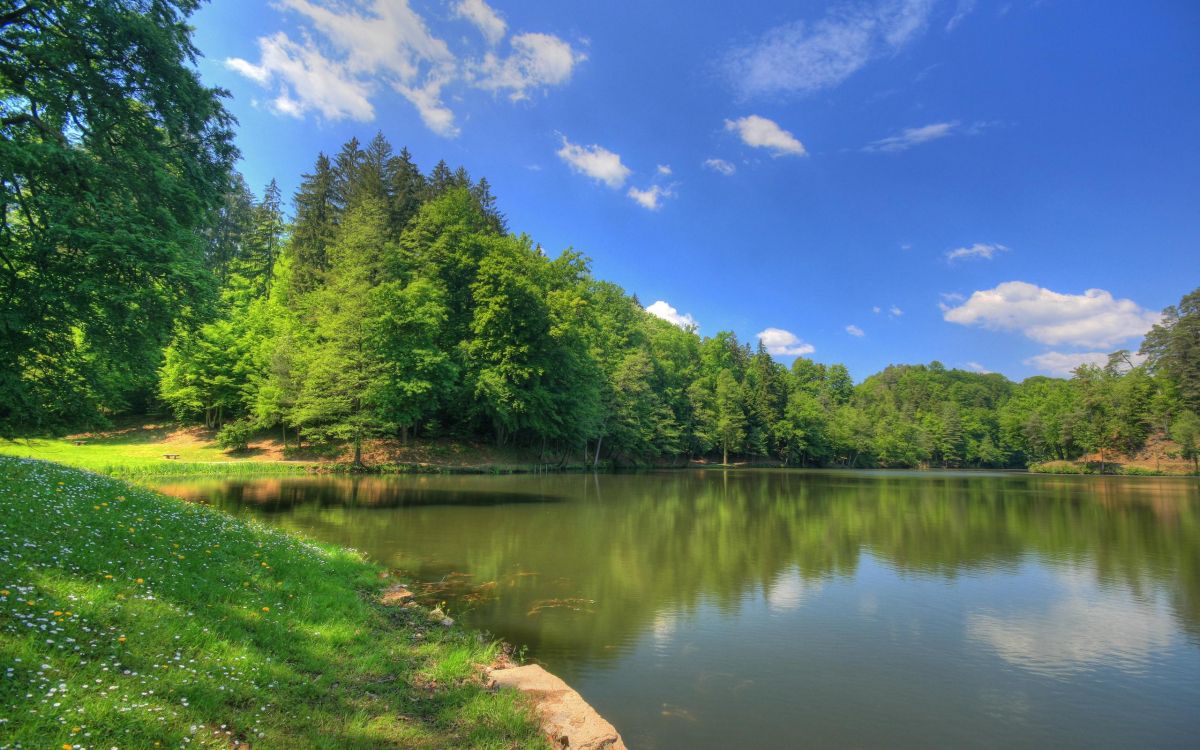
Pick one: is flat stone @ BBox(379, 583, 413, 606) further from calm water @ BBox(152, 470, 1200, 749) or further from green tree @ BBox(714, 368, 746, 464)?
green tree @ BBox(714, 368, 746, 464)

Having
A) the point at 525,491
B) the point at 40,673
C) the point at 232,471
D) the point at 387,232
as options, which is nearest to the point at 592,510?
the point at 525,491

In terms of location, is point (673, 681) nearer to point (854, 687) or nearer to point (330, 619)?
point (854, 687)

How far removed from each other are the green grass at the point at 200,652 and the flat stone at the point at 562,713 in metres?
0.23

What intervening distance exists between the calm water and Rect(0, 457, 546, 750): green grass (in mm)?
1964

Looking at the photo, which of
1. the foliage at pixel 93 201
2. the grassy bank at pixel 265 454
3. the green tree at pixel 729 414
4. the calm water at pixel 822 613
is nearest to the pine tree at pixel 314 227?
the grassy bank at pixel 265 454

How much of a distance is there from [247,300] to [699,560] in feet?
165

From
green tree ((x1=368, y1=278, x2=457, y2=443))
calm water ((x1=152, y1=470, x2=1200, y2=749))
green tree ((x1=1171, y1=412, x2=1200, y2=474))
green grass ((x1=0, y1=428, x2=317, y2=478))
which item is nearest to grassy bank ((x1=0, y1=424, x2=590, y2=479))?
green grass ((x1=0, y1=428, x2=317, y2=478))

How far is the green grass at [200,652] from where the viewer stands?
385cm

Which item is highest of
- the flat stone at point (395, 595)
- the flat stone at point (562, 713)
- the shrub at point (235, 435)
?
the shrub at point (235, 435)

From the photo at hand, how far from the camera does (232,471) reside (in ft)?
108

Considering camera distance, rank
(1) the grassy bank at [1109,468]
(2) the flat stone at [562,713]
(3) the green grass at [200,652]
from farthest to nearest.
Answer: (1) the grassy bank at [1109,468] → (2) the flat stone at [562,713] → (3) the green grass at [200,652]

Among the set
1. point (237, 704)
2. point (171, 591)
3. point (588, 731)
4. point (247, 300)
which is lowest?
point (588, 731)

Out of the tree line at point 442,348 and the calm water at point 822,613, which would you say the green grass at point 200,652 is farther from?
the tree line at point 442,348

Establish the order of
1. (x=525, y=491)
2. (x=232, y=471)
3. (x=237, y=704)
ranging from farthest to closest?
(x=232, y=471), (x=525, y=491), (x=237, y=704)
